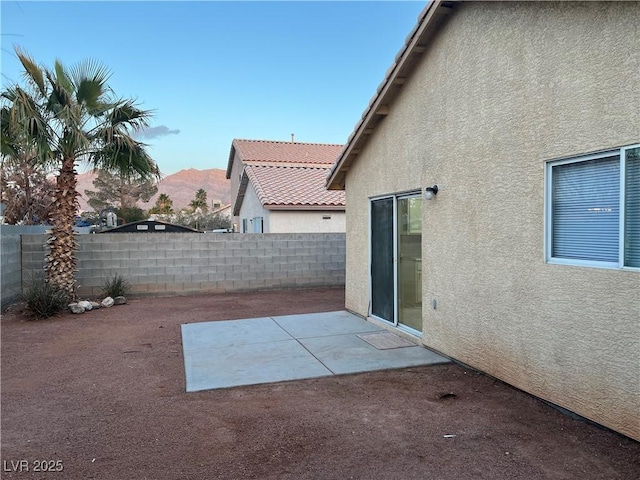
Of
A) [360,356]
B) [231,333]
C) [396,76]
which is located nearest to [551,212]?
[360,356]

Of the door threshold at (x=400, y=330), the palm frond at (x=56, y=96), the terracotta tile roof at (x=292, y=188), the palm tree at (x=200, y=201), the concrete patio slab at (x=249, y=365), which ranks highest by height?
the palm tree at (x=200, y=201)

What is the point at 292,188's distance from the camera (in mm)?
19297

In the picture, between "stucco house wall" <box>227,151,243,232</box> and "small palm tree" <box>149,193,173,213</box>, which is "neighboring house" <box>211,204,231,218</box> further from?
"stucco house wall" <box>227,151,243,232</box>

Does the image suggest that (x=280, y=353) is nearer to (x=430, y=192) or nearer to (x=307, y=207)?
(x=430, y=192)

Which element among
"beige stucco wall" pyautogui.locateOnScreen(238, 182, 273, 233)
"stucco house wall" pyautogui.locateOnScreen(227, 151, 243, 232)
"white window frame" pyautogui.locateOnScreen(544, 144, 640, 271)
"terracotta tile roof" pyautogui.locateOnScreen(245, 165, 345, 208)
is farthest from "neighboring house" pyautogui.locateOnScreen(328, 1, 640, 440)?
"stucco house wall" pyautogui.locateOnScreen(227, 151, 243, 232)

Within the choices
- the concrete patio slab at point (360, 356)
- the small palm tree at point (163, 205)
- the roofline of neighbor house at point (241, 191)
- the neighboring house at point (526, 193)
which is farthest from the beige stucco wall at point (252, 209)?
the small palm tree at point (163, 205)

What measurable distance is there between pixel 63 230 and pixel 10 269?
156 centimetres

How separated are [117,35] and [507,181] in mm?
9794

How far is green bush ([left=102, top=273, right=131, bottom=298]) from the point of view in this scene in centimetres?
1246

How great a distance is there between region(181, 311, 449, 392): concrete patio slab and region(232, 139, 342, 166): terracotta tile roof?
18.3 meters

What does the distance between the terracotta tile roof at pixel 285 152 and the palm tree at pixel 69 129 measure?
568 inches

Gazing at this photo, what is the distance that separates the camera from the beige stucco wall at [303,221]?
1795 cm

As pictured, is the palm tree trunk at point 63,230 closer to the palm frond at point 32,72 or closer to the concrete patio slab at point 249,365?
the palm frond at point 32,72

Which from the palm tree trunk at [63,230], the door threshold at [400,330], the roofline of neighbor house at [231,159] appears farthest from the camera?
the roofline of neighbor house at [231,159]
